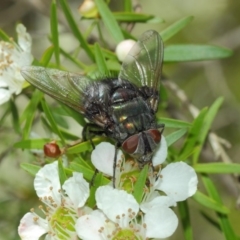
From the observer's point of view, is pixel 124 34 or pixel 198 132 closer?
pixel 198 132

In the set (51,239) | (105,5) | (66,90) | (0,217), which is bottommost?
(0,217)

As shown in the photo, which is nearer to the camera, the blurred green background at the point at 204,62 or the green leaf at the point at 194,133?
the green leaf at the point at 194,133

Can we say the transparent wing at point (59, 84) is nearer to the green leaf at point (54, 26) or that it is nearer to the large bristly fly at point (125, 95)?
the large bristly fly at point (125, 95)

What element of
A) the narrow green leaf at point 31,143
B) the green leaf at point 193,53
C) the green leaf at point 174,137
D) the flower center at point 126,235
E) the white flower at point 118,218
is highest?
the green leaf at point 193,53

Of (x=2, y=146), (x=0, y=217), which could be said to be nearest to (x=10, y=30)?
(x=2, y=146)

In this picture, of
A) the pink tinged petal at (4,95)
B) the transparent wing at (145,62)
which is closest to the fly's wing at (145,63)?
the transparent wing at (145,62)

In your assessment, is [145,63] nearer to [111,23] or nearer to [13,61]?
[111,23]

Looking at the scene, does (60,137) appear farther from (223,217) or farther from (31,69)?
(223,217)
